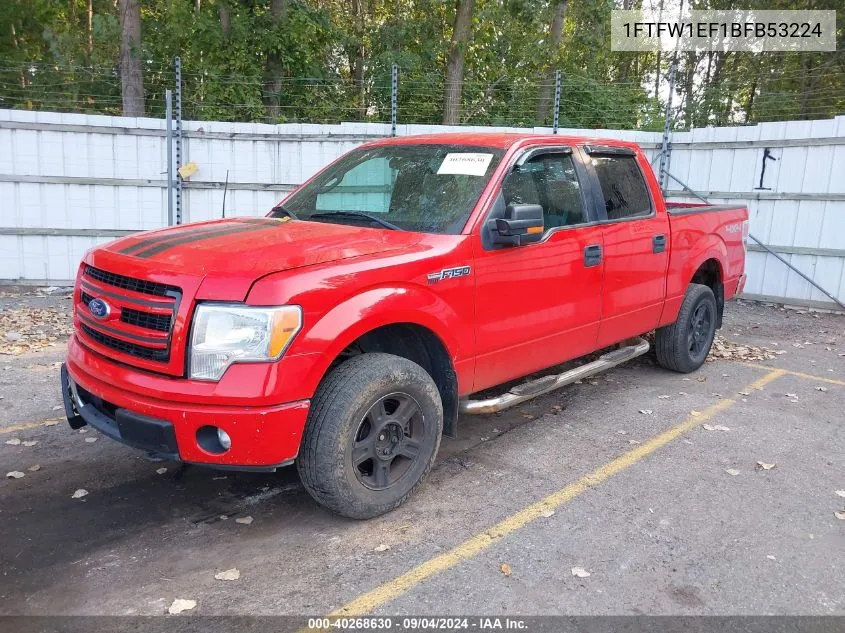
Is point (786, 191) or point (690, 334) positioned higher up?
point (786, 191)

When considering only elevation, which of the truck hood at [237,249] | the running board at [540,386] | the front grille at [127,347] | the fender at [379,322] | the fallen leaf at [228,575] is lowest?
the fallen leaf at [228,575]

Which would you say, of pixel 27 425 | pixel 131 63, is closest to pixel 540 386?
pixel 27 425

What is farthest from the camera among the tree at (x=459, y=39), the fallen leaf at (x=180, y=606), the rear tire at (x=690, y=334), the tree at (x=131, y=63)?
the tree at (x=459, y=39)

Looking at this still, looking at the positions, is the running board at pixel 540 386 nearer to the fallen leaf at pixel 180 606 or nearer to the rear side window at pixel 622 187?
the rear side window at pixel 622 187

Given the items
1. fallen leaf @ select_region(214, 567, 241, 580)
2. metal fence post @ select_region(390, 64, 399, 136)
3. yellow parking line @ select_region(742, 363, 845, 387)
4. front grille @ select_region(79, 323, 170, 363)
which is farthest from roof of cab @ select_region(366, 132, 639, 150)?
metal fence post @ select_region(390, 64, 399, 136)

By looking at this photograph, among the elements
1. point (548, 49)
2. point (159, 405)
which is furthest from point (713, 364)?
point (548, 49)

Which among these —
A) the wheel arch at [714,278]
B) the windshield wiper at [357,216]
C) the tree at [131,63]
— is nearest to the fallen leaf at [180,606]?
the windshield wiper at [357,216]

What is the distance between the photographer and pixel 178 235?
3.91 meters

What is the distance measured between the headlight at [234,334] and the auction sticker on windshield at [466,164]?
1.69 m

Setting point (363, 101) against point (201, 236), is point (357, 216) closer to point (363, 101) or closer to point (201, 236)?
point (201, 236)

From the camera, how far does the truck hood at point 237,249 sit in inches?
127

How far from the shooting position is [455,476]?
4.31 m

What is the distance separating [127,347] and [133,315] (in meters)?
0.17

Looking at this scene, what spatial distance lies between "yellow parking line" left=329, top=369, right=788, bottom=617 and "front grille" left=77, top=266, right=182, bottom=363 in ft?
4.61
